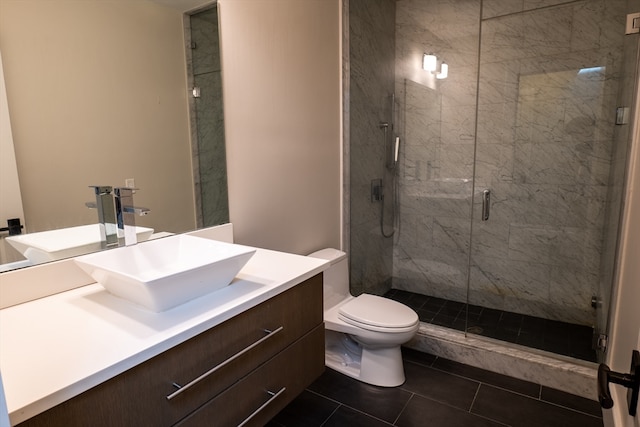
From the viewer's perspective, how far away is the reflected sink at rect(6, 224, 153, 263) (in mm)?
1221

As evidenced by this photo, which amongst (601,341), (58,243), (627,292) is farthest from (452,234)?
(58,243)

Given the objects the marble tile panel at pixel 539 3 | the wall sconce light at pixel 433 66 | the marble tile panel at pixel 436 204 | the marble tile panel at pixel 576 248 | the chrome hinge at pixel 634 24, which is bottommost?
the marble tile panel at pixel 576 248

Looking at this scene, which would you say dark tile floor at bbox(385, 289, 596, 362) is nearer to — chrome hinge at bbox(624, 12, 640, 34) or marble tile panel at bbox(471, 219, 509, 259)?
marble tile panel at bbox(471, 219, 509, 259)

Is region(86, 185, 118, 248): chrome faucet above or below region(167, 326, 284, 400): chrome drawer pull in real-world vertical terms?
above

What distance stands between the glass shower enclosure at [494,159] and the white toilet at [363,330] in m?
0.54

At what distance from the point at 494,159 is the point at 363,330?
1.89 m

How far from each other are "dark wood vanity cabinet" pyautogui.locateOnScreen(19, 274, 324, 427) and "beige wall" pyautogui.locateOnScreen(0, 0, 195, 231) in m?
0.68

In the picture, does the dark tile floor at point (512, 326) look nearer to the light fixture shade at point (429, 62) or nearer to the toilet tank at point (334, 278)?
the toilet tank at point (334, 278)

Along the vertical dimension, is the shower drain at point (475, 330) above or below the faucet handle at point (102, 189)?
below

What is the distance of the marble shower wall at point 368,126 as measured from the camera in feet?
9.04

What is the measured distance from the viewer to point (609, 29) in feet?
8.45

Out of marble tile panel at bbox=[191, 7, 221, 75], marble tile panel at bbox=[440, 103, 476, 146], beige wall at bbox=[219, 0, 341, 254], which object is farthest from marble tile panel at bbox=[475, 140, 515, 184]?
marble tile panel at bbox=[191, 7, 221, 75]

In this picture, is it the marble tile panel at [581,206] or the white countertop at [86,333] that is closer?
the white countertop at [86,333]

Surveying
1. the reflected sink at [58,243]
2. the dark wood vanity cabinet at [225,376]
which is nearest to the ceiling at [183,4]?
the reflected sink at [58,243]
